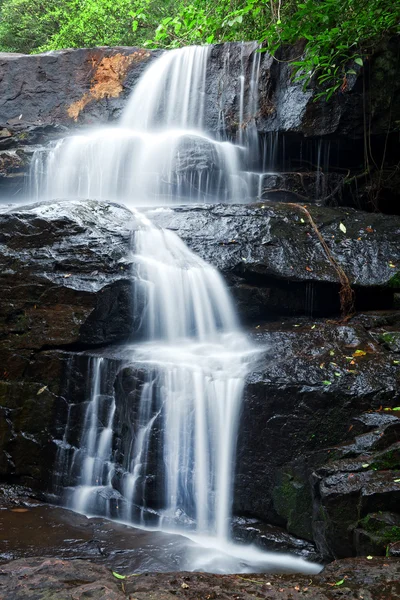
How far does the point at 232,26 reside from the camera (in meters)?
10.7

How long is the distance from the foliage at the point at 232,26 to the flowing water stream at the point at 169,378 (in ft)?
6.18

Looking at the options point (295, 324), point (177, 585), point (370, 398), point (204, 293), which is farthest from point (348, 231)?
point (177, 585)

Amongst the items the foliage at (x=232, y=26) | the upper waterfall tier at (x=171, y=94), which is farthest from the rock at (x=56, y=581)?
the upper waterfall tier at (x=171, y=94)

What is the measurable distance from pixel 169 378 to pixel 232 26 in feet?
27.7

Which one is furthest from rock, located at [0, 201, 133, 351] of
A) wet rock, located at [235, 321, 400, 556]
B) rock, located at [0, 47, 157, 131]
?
rock, located at [0, 47, 157, 131]

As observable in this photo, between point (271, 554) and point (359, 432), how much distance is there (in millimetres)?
1221

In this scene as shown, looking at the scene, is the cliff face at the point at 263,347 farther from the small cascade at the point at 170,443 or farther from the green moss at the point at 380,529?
the small cascade at the point at 170,443

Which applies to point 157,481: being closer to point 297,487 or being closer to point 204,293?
point 297,487

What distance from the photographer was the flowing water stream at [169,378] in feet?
15.6

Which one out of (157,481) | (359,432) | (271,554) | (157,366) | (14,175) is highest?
(14,175)

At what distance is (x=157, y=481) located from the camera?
4.83 m

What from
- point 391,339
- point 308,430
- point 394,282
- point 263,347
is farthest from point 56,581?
point 394,282

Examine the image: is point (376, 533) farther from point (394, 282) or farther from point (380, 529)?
point (394, 282)

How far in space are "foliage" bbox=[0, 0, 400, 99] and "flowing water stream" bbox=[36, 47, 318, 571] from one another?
6.18 feet
